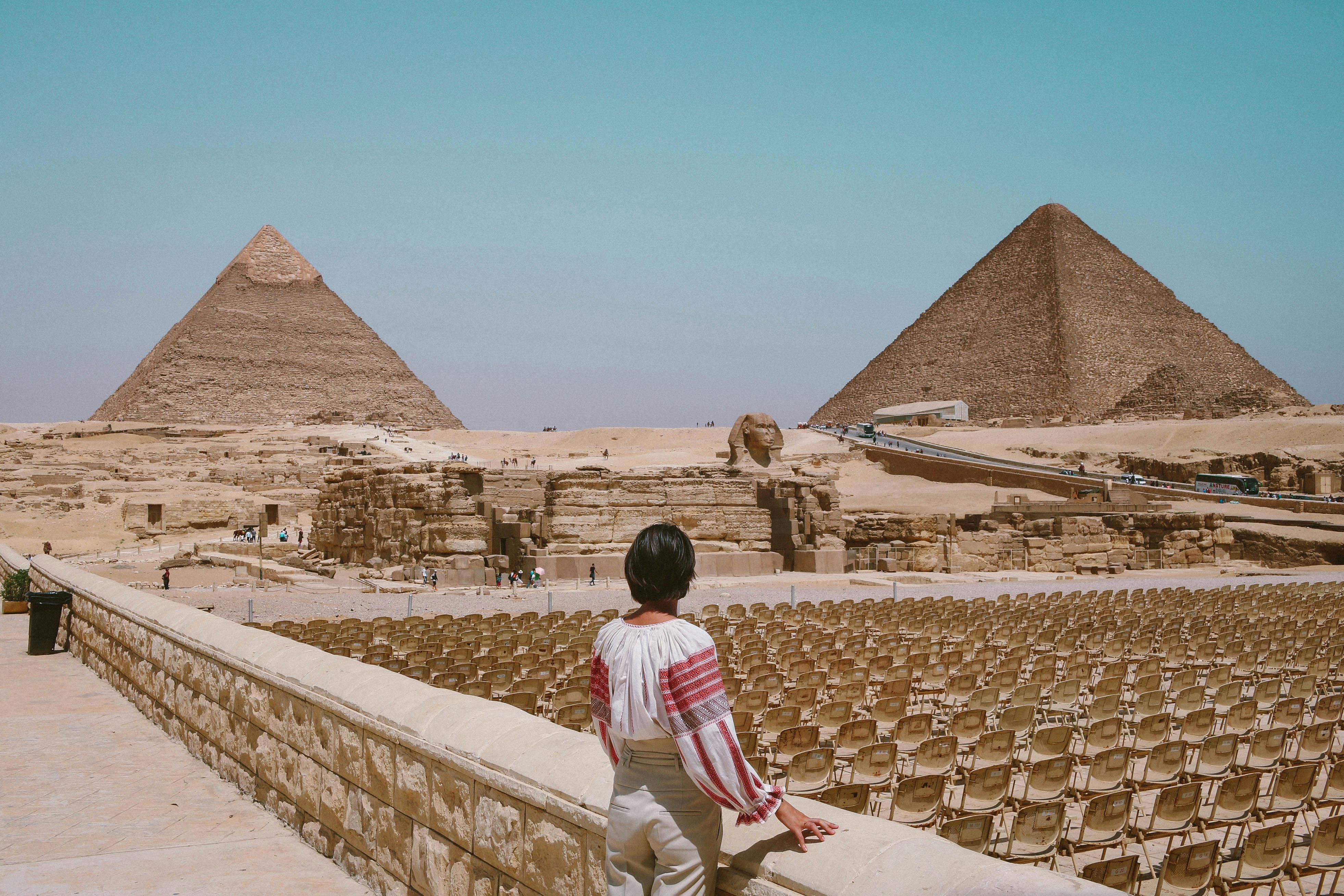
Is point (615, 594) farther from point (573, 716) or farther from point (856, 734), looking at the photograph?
point (856, 734)

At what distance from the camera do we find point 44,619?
8719 mm

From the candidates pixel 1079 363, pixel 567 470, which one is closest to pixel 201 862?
pixel 567 470

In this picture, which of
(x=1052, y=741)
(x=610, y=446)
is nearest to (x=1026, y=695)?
(x=1052, y=741)

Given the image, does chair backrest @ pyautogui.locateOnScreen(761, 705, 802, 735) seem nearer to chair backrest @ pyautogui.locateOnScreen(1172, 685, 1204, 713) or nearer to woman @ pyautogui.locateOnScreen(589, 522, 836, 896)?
chair backrest @ pyautogui.locateOnScreen(1172, 685, 1204, 713)

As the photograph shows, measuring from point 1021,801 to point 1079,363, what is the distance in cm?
12117

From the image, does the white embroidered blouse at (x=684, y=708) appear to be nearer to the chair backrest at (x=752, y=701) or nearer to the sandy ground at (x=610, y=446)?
the chair backrest at (x=752, y=701)

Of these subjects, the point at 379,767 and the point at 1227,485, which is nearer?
the point at 379,767

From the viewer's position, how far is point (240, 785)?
4633 mm

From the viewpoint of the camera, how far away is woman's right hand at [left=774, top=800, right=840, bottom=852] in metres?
2.03

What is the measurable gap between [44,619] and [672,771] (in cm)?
839

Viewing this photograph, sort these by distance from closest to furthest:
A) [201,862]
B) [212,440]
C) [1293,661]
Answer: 1. [201,862]
2. [1293,661]
3. [212,440]

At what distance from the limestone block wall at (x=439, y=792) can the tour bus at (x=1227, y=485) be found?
34.3 meters

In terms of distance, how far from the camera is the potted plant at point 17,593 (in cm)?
1174

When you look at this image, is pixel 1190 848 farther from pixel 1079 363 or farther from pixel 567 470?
pixel 1079 363
